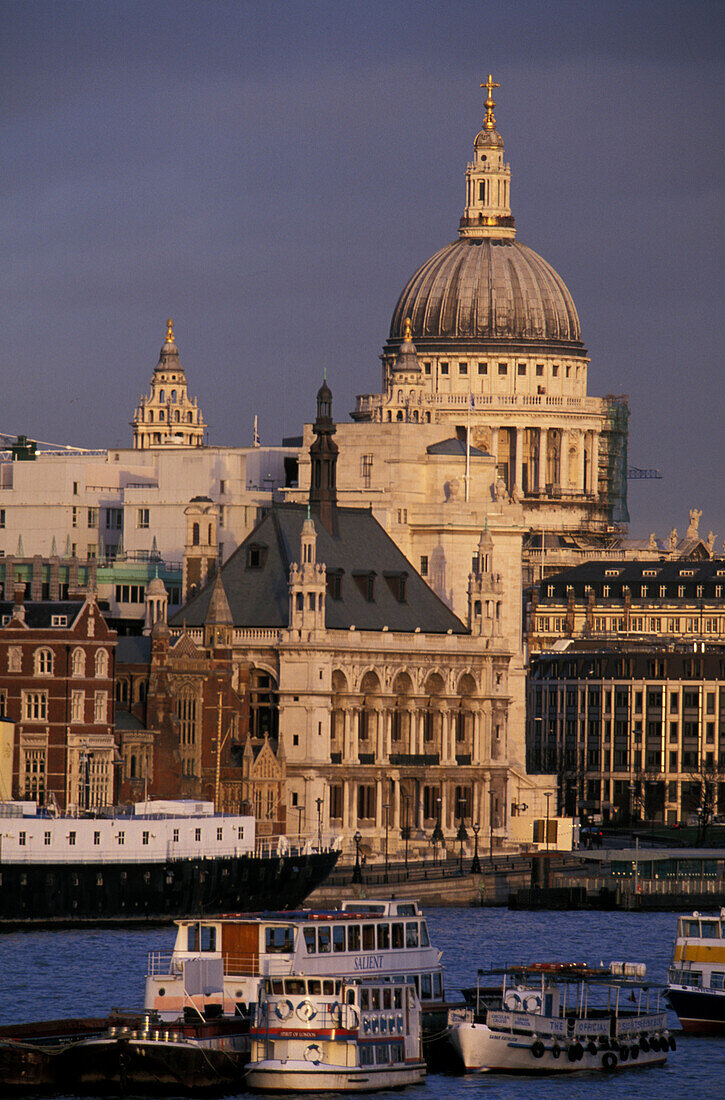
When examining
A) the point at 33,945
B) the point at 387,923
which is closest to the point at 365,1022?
the point at 387,923

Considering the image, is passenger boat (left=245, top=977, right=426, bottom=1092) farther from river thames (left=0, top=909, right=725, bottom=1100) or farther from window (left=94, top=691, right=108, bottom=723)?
window (left=94, top=691, right=108, bottom=723)

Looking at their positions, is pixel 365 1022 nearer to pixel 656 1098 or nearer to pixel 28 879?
pixel 656 1098

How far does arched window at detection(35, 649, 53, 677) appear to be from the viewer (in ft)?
615

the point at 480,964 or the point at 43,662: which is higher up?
the point at 43,662

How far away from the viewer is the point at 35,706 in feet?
614

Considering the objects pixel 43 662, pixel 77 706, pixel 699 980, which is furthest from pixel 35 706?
pixel 699 980

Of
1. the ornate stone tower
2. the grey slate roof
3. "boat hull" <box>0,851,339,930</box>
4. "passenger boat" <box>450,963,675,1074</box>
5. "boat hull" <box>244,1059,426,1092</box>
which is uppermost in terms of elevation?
the ornate stone tower

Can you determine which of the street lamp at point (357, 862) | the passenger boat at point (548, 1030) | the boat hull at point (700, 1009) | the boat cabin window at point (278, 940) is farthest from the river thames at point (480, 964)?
the boat cabin window at point (278, 940)

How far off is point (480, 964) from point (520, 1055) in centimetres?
2738

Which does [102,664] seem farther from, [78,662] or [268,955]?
[268,955]

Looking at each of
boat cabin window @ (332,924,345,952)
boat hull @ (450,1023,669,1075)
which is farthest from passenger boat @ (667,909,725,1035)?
boat cabin window @ (332,924,345,952)

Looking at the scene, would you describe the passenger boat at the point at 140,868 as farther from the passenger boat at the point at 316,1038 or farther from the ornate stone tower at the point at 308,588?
the passenger boat at the point at 316,1038

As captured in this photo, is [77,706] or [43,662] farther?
[77,706]

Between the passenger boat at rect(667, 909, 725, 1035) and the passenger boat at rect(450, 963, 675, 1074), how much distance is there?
753 cm
